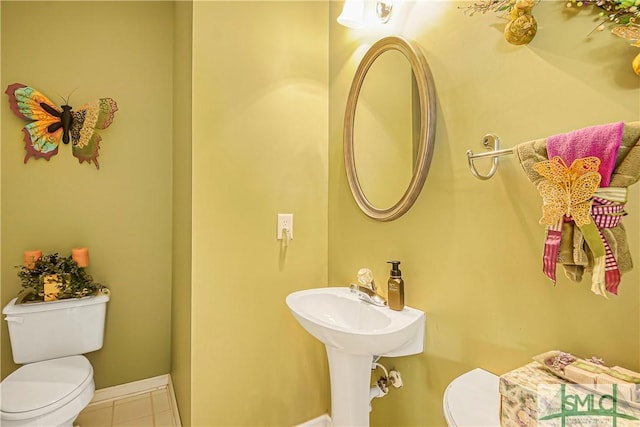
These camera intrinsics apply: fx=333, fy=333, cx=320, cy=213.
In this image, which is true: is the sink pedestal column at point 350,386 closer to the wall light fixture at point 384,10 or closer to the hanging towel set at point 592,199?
the hanging towel set at point 592,199

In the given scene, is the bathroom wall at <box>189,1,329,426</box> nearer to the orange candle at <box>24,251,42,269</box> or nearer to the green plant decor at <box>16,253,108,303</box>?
the green plant decor at <box>16,253,108,303</box>

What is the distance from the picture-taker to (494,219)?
983 millimetres

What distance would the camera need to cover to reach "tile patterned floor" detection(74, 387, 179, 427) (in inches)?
75.0

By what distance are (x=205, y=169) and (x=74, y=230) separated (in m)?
1.14

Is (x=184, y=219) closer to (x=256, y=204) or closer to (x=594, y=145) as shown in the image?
(x=256, y=204)

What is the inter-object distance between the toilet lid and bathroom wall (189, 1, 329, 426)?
61cm

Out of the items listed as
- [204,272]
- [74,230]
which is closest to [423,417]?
[204,272]

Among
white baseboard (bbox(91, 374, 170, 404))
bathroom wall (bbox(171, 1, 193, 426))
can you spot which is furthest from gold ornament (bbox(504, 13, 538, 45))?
white baseboard (bbox(91, 374, 170, 404))

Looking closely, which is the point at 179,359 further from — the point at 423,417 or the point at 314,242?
the point at 423,417

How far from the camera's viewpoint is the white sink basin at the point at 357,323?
3.42ft

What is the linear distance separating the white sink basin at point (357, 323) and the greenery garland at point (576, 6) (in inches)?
34.8

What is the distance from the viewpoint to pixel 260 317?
1626 millimetres

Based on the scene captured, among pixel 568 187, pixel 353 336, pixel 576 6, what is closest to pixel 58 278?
pixel 353 336

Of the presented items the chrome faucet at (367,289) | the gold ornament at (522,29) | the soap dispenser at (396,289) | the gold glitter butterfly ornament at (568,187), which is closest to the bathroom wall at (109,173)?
the chrome faucet at (367,289)
